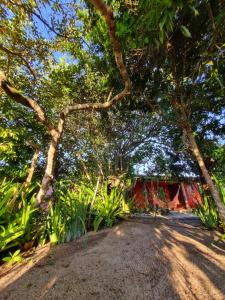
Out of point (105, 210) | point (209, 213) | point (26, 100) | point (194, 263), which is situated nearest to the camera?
point (194, 263)

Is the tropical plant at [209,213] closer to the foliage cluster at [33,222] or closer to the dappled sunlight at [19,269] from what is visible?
the foliage cluster at [33,222]

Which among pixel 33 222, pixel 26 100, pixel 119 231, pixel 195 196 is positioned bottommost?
pixel 119 231

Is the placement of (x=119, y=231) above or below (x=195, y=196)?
below

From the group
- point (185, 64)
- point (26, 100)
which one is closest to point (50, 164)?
point (26, 100)

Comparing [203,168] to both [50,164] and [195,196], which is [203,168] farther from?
[50,164]

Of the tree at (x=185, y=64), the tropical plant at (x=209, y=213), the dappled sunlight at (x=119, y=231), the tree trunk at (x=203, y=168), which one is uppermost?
the tree at (x=185, y=64)

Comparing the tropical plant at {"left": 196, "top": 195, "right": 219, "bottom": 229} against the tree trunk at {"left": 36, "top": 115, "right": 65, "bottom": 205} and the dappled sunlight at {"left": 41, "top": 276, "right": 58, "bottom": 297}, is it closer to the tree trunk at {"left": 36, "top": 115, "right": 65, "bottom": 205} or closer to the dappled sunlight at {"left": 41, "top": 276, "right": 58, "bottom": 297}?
the tree trunk at {"left": 36, "top": 115, "right": 65, "bottom": 205}

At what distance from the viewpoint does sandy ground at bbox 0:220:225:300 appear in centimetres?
195

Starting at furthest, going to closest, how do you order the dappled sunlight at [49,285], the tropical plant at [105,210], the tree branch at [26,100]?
the tropical plant at [105,210], the tree branch at [26,100], the dappled sunlight at [49,285]

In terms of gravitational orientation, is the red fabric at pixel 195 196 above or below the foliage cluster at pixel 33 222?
above

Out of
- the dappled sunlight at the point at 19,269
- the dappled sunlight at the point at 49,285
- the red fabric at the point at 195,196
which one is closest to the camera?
the dappled sunlight at the point at 49,285

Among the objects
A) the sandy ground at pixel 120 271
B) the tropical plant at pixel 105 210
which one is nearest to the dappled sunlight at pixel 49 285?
the sandy ground at pixel 120 271

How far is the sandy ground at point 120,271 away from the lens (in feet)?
6.40

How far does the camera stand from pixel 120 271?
228 centimetres
